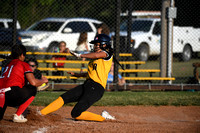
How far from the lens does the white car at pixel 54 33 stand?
13797mm

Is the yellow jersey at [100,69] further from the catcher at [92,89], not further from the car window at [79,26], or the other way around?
the car window at [79,26]

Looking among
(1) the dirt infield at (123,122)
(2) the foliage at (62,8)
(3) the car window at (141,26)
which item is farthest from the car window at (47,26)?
(1) the dirt infield at (123,122)

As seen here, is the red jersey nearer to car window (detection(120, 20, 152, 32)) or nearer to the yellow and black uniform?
the yellow and black uniform

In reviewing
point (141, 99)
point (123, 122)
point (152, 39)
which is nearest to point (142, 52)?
point (152, 39)

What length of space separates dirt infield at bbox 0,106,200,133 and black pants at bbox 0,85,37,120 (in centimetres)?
30

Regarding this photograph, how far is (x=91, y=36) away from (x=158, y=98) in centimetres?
725

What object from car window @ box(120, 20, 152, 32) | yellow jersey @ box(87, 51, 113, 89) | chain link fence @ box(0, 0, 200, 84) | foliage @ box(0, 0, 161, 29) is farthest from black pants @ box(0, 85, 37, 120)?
foliage @ box(0, 0, 161, 29)

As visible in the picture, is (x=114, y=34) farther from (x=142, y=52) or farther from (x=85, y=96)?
(x=85, y=96)

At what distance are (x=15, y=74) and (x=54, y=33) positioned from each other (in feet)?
30.0

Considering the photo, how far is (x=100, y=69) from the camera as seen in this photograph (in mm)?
5305

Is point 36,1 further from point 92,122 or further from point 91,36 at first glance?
point 92,122

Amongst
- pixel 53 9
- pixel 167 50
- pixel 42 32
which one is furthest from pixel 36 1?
pixel 167 50

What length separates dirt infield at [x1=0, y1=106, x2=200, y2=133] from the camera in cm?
494

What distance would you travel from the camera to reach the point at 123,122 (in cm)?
577
